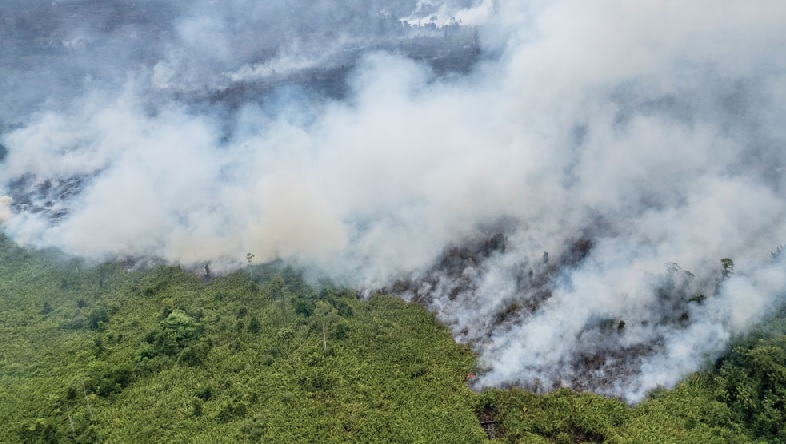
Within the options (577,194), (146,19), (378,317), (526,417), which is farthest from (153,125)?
(526,417)

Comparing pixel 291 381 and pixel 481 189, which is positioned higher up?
pixel 481 189

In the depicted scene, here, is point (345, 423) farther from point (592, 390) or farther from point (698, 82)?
point (698, 82)

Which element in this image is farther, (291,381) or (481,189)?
(481,189)

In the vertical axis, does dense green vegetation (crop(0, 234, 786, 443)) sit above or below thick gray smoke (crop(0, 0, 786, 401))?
below
